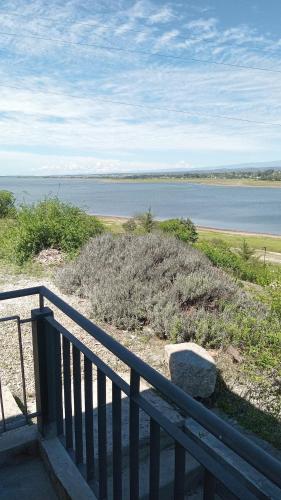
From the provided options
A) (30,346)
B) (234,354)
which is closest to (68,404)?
(30,346)

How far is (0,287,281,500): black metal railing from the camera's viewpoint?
3.80 feet

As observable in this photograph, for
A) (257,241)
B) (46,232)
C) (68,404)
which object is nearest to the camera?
(68,404)

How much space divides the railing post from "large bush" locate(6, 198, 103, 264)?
7286 mm

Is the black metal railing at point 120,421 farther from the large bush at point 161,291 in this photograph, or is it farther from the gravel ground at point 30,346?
the large bush at point 161,291

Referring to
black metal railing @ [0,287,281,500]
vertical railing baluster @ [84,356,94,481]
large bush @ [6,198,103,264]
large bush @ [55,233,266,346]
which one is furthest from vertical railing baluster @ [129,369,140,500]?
large bush @ [6,198,103,264]

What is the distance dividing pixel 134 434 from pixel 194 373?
2.67 meters

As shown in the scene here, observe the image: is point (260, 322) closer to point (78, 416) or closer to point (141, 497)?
point (141, 497)

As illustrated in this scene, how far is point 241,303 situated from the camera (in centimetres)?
650

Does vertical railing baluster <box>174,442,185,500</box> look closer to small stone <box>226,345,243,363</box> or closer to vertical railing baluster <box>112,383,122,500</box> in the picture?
vertical railing baluster <box>112,383,122,500</box>

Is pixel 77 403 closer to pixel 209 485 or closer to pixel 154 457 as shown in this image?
pixel 154 457

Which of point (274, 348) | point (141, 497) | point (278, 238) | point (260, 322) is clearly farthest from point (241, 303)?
point (278, 238)

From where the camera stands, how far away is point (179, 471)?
141cm

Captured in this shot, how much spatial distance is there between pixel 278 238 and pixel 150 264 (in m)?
38.9

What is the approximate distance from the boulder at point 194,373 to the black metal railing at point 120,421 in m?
1.87
